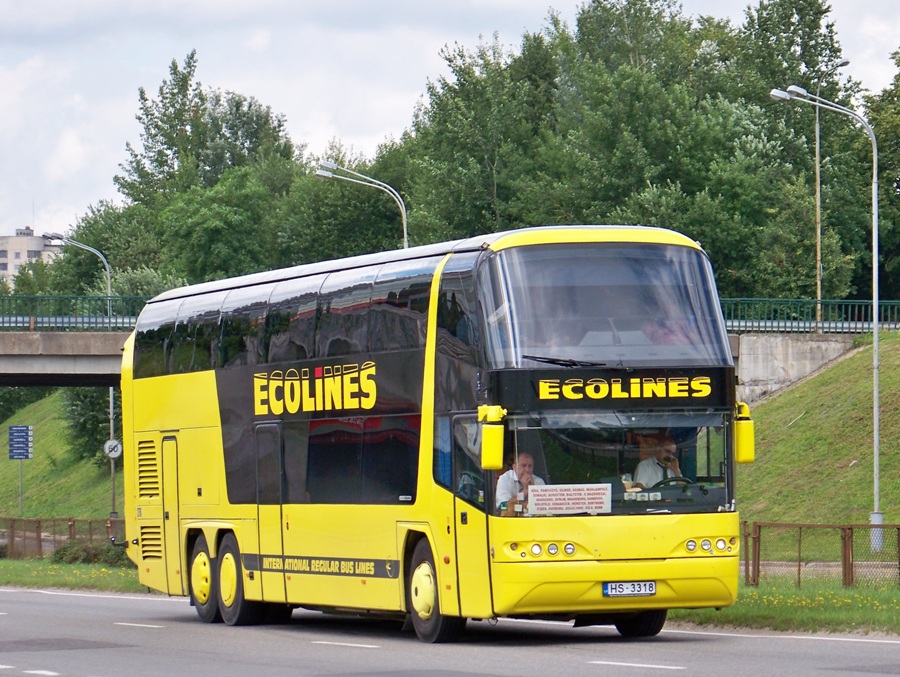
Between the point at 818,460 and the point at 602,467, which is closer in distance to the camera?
the point at 602,467

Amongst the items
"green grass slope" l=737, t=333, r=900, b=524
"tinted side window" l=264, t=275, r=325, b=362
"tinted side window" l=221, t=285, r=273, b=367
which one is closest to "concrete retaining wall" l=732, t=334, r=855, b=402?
"green grass slope" l=737, t=333, r=900, b=524

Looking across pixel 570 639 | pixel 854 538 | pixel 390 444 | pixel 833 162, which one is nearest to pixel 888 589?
pixel 854 538

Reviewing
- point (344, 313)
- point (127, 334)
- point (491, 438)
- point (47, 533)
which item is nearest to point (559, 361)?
point (491, 438)

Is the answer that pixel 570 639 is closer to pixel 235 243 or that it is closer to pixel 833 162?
pixel 833 162

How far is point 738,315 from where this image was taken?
53344 mm

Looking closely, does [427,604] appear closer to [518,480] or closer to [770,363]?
[518,480]

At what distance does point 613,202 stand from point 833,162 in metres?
10.8

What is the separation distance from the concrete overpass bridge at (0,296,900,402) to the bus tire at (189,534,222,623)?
27620mm

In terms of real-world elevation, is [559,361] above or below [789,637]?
above

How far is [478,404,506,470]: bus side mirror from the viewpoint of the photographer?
16.0 metres

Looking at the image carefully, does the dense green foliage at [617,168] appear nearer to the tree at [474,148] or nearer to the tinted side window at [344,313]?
the tree at [474,148]

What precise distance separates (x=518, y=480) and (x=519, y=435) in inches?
16.5

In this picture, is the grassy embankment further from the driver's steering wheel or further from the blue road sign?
the driver's steering wheel

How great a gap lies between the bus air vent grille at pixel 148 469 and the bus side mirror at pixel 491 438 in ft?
29.8
